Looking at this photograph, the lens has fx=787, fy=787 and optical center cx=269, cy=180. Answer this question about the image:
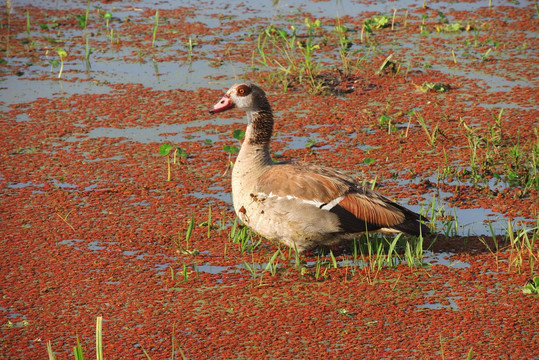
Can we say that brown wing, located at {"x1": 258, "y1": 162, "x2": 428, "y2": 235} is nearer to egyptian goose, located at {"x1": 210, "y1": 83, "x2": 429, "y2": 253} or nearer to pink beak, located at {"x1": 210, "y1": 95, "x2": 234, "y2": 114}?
egyptian goose, located at {"x1": 210, "y1": 83, "x2": 429, "y2": 253}

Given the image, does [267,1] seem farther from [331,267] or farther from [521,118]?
[331,267]

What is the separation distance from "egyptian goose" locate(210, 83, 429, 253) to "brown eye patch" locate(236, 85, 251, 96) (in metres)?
0.68

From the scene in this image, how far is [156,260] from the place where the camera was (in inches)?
231

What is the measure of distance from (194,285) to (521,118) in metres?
4.55

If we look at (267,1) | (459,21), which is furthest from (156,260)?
(267,1)

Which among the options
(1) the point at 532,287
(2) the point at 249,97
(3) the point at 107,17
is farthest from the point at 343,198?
(3) the point at 107,17

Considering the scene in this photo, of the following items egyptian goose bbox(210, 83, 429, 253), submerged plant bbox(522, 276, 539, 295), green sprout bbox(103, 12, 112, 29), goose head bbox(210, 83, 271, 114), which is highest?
goose head bbox(210, 83, 271, 114)

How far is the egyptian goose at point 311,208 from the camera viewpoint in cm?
570

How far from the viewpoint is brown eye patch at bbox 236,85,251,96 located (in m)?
6.39

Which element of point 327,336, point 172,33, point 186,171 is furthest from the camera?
point 172,33

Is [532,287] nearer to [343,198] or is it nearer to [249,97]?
[343,198]

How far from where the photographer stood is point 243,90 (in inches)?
252

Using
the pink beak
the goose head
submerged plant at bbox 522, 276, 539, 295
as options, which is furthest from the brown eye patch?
submerged plant at bbox 522, 276, 539, 295

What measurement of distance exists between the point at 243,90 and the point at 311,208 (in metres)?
1.26
